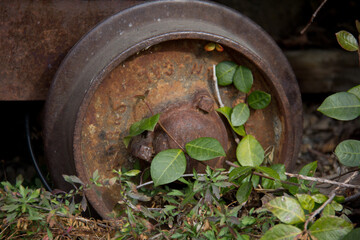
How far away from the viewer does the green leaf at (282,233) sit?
113 centimetres

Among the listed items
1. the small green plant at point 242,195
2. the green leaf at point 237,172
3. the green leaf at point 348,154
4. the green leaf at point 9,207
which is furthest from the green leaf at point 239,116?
the green leaf at point 9,207

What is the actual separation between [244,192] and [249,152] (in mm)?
178

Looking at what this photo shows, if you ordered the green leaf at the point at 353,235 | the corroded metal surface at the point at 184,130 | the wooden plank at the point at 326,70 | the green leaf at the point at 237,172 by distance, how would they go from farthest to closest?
the wooden plank at the point at 326,70, the corroded metal surface at the point at 184,130, the green leaf at the point at 237,172, the green leaf at the point at 353,235

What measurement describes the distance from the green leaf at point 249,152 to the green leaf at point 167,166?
0.24m

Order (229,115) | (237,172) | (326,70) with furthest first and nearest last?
(326,70), (229,115), (237,172)

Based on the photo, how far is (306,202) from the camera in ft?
4.09

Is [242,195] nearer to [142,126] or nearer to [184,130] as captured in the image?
[184,130]

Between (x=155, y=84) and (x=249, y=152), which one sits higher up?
(x=155, y=84)

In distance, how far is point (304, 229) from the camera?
114cm

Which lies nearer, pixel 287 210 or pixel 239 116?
pixel 287 210

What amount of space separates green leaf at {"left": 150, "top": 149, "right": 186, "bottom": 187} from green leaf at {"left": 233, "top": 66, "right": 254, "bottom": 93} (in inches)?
13.9

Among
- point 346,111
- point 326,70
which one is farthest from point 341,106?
point 326,70

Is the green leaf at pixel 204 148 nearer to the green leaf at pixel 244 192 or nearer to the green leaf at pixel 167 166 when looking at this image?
the green leaf at pixel 167 166

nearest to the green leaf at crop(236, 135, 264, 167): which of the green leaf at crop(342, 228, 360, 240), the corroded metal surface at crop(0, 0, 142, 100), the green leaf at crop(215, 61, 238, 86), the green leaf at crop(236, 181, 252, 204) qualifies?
the green leaf at crop(236, 181, 252, 204)
